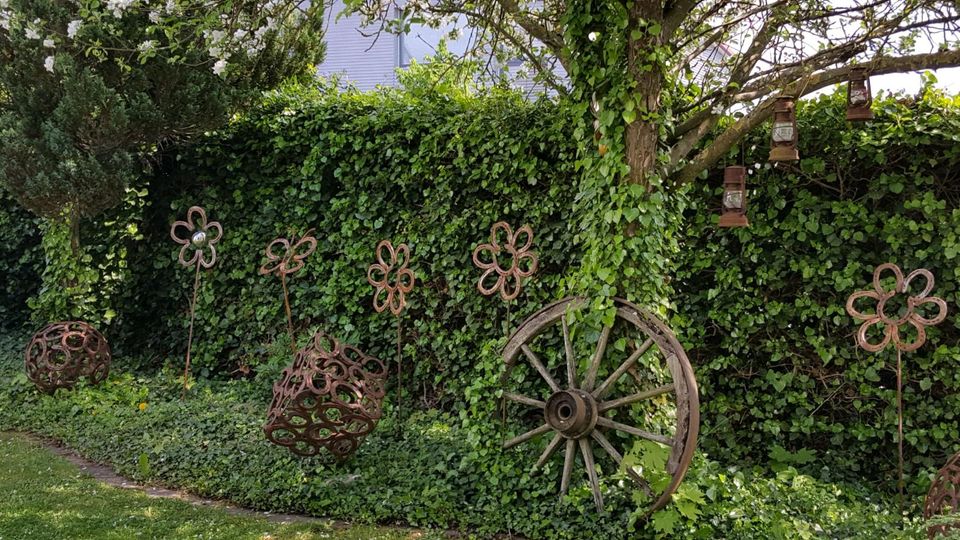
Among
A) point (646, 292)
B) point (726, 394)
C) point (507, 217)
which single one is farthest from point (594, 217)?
point (726, 394)

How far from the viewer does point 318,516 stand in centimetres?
422

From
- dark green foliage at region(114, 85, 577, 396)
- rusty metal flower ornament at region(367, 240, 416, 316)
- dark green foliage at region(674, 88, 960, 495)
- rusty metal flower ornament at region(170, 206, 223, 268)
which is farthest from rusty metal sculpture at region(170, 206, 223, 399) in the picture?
dark green foliage at region(674, 88, 960, 495)

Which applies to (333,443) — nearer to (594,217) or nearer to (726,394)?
(594,217)

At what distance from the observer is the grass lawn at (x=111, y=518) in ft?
12.7

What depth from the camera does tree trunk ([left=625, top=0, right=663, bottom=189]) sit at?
13.8 feet

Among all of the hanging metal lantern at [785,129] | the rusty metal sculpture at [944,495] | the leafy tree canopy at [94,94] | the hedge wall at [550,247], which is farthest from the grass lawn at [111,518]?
the hanging metal lantern at [785,129]

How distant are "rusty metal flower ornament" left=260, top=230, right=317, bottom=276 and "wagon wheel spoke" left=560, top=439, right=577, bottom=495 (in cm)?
266

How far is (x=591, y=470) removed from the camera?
4.11 m

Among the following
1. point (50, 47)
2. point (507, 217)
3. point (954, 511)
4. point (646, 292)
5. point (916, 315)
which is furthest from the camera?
point (50, 47)

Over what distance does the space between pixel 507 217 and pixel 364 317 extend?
1602mm

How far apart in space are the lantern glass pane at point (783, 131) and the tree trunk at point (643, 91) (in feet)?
2.22

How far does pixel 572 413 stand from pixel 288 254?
2884 millimetres

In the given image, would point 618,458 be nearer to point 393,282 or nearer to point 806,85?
point 806,85

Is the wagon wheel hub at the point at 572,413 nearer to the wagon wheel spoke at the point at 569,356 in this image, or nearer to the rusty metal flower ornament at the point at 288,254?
the wagon wheel spoke at the point at 569,356
